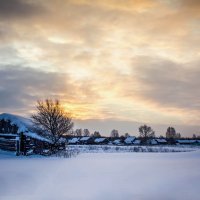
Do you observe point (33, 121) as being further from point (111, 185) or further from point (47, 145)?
point (111, 185)

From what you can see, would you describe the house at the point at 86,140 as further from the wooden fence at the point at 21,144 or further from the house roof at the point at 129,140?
the wooden fence at the point at 21,144

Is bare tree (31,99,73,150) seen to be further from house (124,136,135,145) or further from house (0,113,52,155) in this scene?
house (124,136,135,145)

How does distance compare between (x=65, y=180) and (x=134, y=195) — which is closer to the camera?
(x=134, y=195)

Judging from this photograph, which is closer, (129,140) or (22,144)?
(22,144)

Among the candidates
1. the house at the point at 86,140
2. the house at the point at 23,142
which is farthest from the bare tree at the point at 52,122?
the house at the point at 86,140

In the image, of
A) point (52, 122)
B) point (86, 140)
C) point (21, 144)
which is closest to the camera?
point (21, 144)

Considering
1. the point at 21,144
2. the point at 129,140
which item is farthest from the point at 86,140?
the point at 21,144

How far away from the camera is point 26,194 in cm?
730

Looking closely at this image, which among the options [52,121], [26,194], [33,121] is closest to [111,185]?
[26,194]

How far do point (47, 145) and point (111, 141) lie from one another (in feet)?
370

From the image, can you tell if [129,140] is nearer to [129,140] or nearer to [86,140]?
[129,140]

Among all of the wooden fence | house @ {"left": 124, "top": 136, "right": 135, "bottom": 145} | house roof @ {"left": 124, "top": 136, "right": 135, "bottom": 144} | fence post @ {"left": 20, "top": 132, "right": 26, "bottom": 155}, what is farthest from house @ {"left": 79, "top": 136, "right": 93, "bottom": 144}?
fence post @ {"left": 20, "top": 132, "right": 26, "bottom": 155}

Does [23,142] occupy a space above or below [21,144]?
above

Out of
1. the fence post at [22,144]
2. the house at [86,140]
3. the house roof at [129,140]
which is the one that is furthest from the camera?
the house roof at [129,140]
